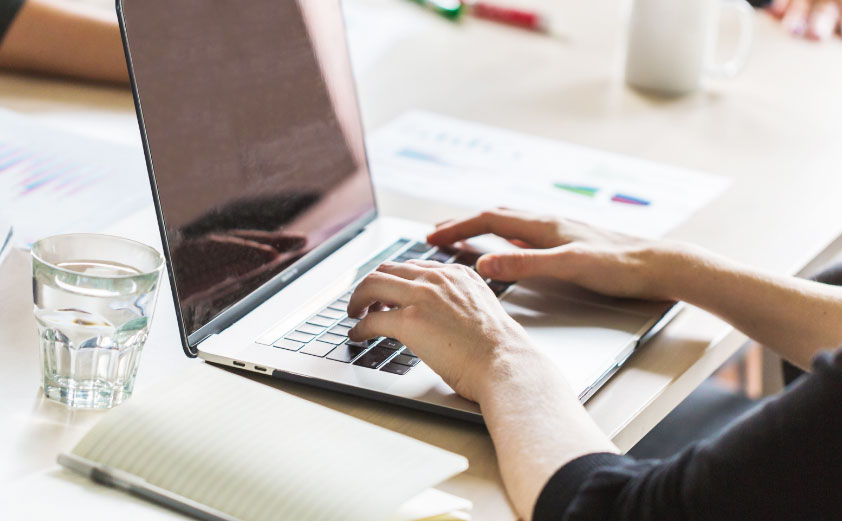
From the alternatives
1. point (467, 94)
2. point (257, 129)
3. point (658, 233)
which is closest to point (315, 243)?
point (257, 129)

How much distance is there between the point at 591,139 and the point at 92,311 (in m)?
0.86

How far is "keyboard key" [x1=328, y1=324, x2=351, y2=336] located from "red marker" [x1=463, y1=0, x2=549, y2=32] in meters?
1.10

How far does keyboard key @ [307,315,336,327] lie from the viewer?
92 cm

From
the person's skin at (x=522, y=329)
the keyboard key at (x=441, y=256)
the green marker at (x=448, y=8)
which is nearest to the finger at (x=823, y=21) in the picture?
the green marker at (x=448, y=8)

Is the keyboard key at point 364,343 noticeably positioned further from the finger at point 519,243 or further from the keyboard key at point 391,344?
the finger at point 519,243

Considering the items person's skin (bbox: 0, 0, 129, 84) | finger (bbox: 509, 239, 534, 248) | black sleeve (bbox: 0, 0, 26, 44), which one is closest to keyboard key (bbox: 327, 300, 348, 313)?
finger (bbox: 509, 239, 534, 248)

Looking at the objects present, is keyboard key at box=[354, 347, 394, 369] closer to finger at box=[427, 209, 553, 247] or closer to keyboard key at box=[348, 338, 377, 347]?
keyboard key at box=[348, 338, 377, 347]

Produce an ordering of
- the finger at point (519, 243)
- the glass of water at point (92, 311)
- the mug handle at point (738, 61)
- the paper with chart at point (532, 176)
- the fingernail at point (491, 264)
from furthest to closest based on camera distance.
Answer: the mug handle at point (738, 61), the paper with chart at point (532, 176), the finger at point (519, 243), the fingernail at point (491, 264), the glass of water at point (92, 311)

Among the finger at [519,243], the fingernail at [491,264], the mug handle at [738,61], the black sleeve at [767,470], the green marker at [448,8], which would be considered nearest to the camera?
the black sleeve at [767,470]

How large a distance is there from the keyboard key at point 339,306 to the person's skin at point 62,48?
0.69 m

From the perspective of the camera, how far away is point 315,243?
3.41ft

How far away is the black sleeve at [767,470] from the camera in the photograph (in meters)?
0.65

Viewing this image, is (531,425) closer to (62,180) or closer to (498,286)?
(498,286)

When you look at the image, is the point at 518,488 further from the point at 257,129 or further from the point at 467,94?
the point at 467,94
